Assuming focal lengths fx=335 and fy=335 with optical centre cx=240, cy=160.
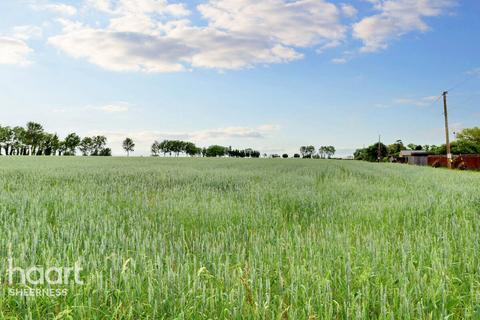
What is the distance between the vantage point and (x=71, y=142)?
137250mm

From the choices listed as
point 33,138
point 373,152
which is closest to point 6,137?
point 33,138

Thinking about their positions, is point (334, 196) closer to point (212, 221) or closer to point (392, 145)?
point (212, 221)

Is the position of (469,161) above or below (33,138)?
below

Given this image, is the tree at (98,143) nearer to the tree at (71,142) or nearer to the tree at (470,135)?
the tree at (71,142)

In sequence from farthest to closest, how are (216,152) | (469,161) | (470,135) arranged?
(216,152)
(470,135)
(469,161)

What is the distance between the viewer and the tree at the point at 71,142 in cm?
13712

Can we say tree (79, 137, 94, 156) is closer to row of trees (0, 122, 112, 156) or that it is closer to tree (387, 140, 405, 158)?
row of trees (0, 122, 112, 156)

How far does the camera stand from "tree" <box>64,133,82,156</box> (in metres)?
137

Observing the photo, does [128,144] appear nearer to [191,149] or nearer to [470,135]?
[191,149]

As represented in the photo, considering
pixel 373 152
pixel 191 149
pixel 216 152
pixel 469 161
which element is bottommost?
pixel 469 161

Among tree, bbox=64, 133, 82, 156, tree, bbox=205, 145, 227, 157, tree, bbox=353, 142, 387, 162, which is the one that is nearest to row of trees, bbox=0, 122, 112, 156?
tree, bbox=64, 133, 82, 156

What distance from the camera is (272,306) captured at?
2770 mm

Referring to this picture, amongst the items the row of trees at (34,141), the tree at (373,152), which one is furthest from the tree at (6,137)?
the tree at (373,152)

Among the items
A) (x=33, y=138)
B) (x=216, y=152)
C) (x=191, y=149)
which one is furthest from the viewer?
(x=191, y=149)
